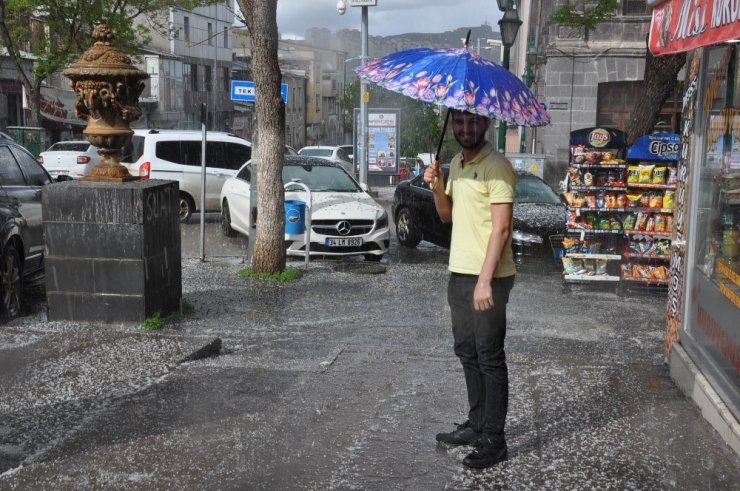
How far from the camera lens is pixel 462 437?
15.8 feet

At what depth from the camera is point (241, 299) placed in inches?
365

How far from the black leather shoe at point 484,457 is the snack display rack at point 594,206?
604cm

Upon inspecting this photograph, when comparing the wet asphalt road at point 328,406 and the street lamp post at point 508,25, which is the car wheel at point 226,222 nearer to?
the street lamp post at point 508,25

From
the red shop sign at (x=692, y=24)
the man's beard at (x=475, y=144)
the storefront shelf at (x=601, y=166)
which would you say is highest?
the red shop sign at (x=692, y=24)

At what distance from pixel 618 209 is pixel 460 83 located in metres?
6.26

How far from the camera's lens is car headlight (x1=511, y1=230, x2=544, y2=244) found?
38.9 ft

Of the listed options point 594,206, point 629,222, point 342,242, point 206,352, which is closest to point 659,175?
point 629,222

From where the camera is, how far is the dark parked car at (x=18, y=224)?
7997mm

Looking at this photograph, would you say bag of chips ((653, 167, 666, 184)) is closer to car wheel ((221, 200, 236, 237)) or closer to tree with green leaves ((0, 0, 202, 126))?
car wheel ((221, 200, 236, 237))

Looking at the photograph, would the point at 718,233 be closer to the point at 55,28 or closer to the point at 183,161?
the point at 183,161

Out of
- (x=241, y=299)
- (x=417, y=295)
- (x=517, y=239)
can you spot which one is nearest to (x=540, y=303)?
(x=417, y=295)

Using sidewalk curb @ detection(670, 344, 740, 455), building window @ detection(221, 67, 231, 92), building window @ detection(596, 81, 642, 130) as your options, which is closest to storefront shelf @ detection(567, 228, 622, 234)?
sidewalk curb @ detection(670, 344, 740, 455)

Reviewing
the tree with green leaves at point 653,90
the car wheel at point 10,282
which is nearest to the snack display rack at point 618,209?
the tree with green leaves at point 653,90

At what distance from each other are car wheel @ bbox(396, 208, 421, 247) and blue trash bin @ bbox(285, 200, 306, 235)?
10.6 feet
